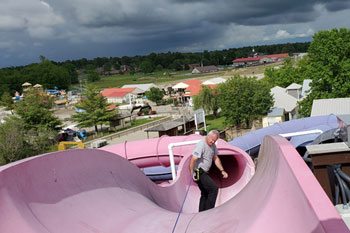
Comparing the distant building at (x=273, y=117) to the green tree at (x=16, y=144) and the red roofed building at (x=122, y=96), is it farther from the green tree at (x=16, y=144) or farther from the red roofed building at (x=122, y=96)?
the red roofed building at (x=122, y=96)

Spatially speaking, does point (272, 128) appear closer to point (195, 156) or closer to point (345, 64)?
point (195, 156)

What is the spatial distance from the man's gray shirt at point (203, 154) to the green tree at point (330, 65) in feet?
65.8

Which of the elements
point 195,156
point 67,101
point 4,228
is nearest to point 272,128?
point 195,156

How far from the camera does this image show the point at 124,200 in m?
4.39

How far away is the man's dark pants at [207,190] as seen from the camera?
6.20 m

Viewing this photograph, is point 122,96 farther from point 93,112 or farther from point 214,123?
point 214,123

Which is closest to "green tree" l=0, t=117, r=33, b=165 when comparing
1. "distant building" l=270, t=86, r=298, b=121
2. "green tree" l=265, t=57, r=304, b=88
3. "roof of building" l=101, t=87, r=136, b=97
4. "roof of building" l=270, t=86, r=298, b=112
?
"distant building" l=270, t=86, r=298, b=121

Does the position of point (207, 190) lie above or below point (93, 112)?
above

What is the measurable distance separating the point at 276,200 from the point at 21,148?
26742 mm

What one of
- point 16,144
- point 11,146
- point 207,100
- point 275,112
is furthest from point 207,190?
point 207,100

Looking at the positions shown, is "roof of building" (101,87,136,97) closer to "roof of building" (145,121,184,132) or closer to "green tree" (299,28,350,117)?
"roof of building" (145,121,184,132)

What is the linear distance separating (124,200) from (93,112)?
35568 mm

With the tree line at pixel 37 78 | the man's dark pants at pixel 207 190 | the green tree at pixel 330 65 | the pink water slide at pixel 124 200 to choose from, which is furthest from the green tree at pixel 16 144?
the tree line at pixel 37 78

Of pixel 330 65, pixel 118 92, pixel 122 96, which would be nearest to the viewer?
pixel 330 65
